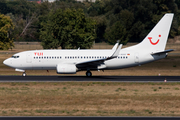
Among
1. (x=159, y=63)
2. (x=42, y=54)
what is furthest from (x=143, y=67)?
(x=42, y=54)

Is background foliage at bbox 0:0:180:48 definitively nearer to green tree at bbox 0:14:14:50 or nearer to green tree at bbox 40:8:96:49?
green tree at bbox 0:14:14:50

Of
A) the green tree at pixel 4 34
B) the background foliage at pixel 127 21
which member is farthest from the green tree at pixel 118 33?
the green tree at pixel 4 34

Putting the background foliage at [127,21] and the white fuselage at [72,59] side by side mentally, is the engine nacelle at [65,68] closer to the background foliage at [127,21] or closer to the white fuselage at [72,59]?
the white fuselage at [72,59]

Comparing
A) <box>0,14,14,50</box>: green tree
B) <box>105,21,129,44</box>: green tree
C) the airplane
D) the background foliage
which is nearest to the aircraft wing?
the airplane

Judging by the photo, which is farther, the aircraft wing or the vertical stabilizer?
the vertical stabilizer

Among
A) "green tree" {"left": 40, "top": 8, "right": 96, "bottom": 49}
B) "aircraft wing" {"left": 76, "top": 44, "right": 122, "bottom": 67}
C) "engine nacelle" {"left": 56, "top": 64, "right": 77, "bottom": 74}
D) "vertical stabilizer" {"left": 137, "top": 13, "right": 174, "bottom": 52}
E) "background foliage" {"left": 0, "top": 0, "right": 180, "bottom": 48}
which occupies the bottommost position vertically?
"engine nacelle" {"left": 56, "top": 64, "right": 77, "bottom": 74}

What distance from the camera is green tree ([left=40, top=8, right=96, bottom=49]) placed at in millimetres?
80688

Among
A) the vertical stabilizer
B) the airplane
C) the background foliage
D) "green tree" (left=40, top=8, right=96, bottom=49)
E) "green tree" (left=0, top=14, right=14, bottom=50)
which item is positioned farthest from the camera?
the background foliage

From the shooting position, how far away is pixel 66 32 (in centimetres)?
8069

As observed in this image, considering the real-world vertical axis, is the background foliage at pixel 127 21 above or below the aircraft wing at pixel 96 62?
above

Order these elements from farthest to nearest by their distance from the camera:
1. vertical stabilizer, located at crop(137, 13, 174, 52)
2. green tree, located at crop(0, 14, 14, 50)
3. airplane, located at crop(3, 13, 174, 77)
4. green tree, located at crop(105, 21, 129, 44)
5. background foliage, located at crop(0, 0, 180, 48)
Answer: background foliage, located at crop(0, 0, 180, 48) → green tree, located at crop(105, 21, 129, 44) → green tree, located at crop(0, 14, 14, 50) → vertical stabilizer, located at crop(137, 13, 174, 52) → airplane, located at crop(3, 13, 174, 77)

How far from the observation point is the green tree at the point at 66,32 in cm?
8069

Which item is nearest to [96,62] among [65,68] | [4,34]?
[65,68]

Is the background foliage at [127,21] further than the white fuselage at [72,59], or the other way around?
the background foliage at [127,21]
